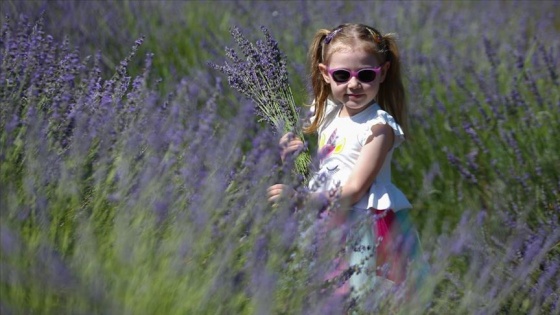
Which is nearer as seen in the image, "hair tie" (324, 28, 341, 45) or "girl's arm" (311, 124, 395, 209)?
"girl's arm" (311, 124, 395, 209)

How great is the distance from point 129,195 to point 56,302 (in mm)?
465

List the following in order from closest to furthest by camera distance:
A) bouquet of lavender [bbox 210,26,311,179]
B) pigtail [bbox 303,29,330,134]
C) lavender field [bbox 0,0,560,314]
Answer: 1. lavender field [bbox 0,0,560,314]
2. bouquet of lavender [bbox 210,26,311,179]
3. pigtail [bbox 303,29,330,134]

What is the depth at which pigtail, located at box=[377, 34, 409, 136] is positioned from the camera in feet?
9.38

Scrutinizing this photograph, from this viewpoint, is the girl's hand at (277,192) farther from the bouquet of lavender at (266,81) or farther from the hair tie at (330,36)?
the hair tie at (330,36)

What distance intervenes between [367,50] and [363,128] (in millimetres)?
242

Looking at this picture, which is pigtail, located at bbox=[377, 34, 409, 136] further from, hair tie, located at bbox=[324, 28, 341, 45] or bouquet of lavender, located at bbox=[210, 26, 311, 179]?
bouquet of lavender, located at bbox=[210, 26, 311, 179]

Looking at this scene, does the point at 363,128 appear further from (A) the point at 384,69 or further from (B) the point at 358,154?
(A) the point at 384,69

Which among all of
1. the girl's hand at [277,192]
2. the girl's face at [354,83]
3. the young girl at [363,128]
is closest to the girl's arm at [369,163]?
the young girl at [363,128]

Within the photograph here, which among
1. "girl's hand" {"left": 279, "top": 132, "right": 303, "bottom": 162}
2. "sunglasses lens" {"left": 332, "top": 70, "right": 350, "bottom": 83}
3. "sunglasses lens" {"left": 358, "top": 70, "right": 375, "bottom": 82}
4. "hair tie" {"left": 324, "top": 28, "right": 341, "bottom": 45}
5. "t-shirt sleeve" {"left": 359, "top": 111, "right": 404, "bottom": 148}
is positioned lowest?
"t-shirt sleeve" {"left": 359, "top": 111, "right": 404, "bottom": 148}

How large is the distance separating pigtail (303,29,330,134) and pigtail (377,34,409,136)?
18 centimetres

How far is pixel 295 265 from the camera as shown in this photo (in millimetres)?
2074

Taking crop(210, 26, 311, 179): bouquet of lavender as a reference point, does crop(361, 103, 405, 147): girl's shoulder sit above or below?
below

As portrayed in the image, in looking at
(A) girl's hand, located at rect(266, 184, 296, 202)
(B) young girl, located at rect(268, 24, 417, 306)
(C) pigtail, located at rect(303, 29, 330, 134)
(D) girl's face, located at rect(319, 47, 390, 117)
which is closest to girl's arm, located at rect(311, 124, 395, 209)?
(B) young girl, located at rect(268, 24, 417, 306)

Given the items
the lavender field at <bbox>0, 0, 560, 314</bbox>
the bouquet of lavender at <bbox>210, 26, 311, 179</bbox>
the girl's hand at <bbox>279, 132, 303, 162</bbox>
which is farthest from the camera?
the bouquet of lavender at <bbox>210, 26, 311, 179</bbox>
